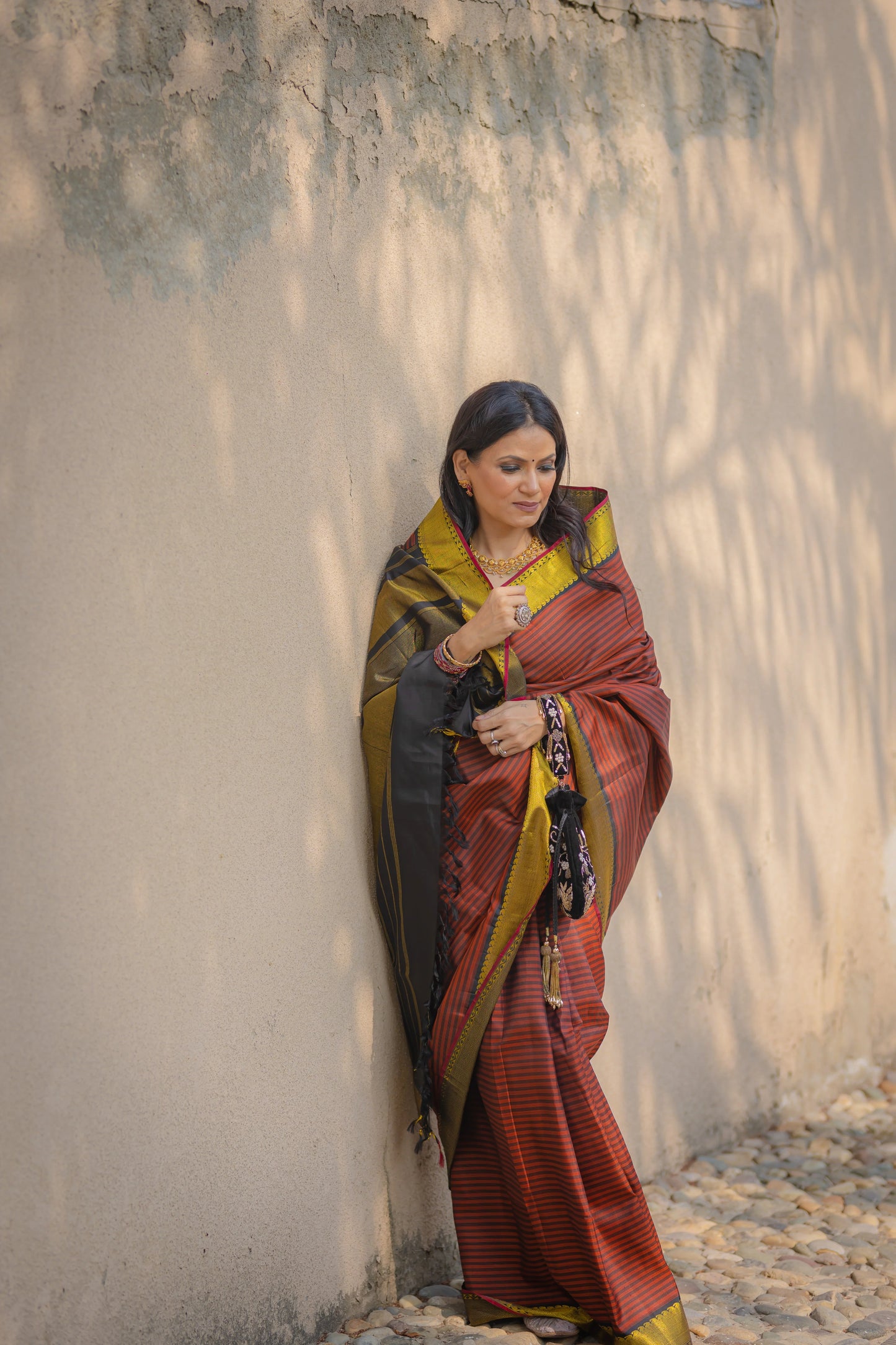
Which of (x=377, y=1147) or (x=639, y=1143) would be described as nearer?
(x=377, y=1147)

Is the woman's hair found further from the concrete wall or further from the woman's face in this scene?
the concrete wall

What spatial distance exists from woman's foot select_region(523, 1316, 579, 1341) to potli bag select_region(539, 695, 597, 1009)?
68cm

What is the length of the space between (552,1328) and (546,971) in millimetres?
762

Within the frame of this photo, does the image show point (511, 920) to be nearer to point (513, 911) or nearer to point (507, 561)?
point (513, 911)

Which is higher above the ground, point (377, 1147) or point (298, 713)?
point (298, 713)

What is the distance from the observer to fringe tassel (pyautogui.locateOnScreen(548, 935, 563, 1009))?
9.64ft

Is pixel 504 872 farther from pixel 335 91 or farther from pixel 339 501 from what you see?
pixel 335 91

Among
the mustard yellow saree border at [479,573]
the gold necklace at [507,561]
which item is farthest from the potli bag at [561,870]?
the gold necklace at [507,561]

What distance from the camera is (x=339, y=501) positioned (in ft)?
10.1

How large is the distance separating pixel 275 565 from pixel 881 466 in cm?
267

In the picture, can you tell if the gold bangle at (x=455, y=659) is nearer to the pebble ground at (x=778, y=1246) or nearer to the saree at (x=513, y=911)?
the saree at (x=513, y=911)

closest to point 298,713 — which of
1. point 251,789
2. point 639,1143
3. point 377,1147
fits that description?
point 251,789

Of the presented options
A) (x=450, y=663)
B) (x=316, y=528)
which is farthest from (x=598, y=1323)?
(x=316, y=528)

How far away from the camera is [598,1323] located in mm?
2992
